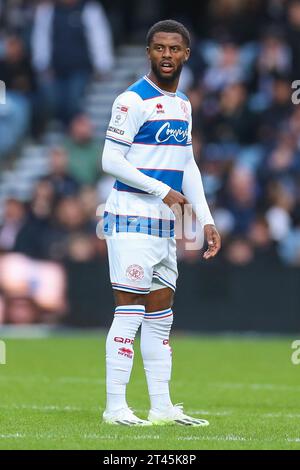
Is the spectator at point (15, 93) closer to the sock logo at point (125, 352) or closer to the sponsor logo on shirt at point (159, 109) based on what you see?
the sponsor logo on shirt at point (159, 109)

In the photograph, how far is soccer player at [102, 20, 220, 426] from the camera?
27.8ft

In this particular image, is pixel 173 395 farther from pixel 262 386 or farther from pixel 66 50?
pixel 66 50

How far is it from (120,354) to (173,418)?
1.78 ft

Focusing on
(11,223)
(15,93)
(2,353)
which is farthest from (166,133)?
(15,93)

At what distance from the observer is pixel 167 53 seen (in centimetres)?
845

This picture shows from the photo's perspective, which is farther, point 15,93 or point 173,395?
point 15,93

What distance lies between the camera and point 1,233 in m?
18.0

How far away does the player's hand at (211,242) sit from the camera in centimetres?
857

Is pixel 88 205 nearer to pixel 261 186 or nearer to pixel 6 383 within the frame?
pixel 261 186

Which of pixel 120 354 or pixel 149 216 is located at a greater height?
pixel 149 216

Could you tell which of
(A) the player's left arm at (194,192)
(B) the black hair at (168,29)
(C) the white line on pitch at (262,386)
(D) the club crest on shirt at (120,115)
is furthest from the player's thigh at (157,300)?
(C) the white line on pitch at (262,386)

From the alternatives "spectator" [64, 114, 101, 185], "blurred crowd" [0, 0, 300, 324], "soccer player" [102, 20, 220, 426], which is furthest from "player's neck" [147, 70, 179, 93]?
"spectator" [64, 114, 101, 185]

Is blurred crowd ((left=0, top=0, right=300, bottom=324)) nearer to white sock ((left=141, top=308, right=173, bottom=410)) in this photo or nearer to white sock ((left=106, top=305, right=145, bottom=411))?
white sock ((left=141, top=308, right=173, bottom=410))

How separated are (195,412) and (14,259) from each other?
834 cm
